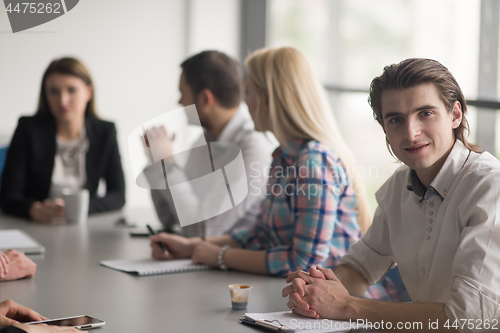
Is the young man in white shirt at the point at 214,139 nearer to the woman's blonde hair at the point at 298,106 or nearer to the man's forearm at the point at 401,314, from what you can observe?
the woman's blonde hair at the point at 298,106

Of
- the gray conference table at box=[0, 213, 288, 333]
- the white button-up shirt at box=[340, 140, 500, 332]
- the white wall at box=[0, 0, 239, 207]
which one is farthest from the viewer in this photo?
the white wall at box=[0, 0, 239, 207]

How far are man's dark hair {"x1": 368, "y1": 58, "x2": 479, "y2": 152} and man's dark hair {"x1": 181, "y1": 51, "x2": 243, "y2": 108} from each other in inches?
43.0

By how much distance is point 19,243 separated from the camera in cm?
174

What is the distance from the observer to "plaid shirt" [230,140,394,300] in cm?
140

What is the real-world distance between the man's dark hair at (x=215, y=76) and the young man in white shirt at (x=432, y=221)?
102 cm

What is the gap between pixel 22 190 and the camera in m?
2.63

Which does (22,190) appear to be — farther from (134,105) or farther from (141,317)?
(141,317)

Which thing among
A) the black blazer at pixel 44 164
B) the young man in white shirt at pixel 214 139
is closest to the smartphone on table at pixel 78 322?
the young man in white shirt at pixel 214 139

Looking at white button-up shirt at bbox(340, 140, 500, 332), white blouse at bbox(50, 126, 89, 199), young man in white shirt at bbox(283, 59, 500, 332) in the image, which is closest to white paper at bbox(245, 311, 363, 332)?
young man in white shirt at bbox(283, 59, 500, 332)

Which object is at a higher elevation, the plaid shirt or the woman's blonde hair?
the woman's blonde hair

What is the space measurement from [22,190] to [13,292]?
4.89ft

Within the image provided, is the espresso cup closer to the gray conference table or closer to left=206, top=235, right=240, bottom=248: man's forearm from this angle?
the gray conference table

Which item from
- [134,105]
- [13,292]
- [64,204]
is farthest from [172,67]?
[13,292]

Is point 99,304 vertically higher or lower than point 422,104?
lower
